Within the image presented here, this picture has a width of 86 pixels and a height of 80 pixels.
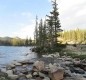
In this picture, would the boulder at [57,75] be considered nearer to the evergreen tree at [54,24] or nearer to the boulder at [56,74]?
the boulder at [56,74]

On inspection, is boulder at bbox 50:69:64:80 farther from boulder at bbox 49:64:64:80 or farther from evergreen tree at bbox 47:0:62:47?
evergreen tree at bbox 47:0:62:47

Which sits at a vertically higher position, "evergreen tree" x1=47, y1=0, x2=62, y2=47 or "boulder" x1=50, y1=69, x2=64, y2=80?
"evergreen tree" x1=47, y1=0, x2=62, y2=47

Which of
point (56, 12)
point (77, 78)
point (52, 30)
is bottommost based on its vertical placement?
point (77, 78)

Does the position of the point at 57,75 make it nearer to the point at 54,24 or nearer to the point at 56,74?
the point at 56,74

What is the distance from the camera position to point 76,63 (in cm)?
3562

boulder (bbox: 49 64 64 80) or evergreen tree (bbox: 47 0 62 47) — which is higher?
evergreen tree (bbox: 47 0 62 47)

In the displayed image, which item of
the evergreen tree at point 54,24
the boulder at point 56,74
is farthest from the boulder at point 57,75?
the evergreen tree at point 54,24

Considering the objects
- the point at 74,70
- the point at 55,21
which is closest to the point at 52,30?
the point at 55,21

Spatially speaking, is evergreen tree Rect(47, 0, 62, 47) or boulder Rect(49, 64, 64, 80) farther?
evergreen tree Rect(47, 0, 62, 47)

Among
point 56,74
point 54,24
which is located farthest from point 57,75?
point 54,24

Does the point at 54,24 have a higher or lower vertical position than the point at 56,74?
higher

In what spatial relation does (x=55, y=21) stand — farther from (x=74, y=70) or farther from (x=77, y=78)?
(x=77, y=78)

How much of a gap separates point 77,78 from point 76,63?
1033 centimetres

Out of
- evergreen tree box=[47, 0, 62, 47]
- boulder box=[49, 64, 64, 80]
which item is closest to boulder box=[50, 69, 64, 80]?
boulder box=[49, 64, 64, 80]
